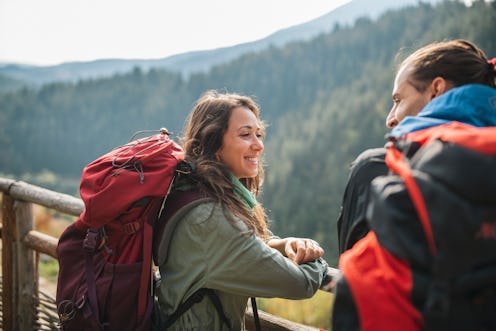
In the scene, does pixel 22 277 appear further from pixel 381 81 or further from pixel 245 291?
pixel 381 81

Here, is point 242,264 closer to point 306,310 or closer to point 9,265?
point 9,265

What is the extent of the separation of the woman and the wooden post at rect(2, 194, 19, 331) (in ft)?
5.55

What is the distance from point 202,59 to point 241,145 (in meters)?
99.1

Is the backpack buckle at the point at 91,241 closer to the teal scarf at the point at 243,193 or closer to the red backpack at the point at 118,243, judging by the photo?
the red backpack at the point at 118,243

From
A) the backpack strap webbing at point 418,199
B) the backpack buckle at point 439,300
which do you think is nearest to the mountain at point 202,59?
the backpack strap webbing at point 418,199

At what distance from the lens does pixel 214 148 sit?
5.82ft

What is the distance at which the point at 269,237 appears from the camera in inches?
72.4

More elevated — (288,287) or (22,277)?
(288,287)

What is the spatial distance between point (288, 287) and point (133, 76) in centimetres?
7980

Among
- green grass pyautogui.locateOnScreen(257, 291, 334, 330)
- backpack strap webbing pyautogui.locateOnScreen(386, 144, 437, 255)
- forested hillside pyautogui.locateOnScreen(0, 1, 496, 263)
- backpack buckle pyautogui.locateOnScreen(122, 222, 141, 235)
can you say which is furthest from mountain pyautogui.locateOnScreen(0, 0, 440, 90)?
backpack strap webbing pyautogui.locateOnScreen(386, 144, 437, 255)

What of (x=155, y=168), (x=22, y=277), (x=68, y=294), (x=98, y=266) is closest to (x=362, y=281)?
(x=155, y=168)

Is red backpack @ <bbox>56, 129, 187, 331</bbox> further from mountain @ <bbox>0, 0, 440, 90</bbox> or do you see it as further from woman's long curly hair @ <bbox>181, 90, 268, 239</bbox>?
mountain @ <bbox>0, 0, 440, 90</bbox>

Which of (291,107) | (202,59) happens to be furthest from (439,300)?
(202,59)

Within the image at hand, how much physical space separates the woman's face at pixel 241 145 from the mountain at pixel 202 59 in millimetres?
59850
